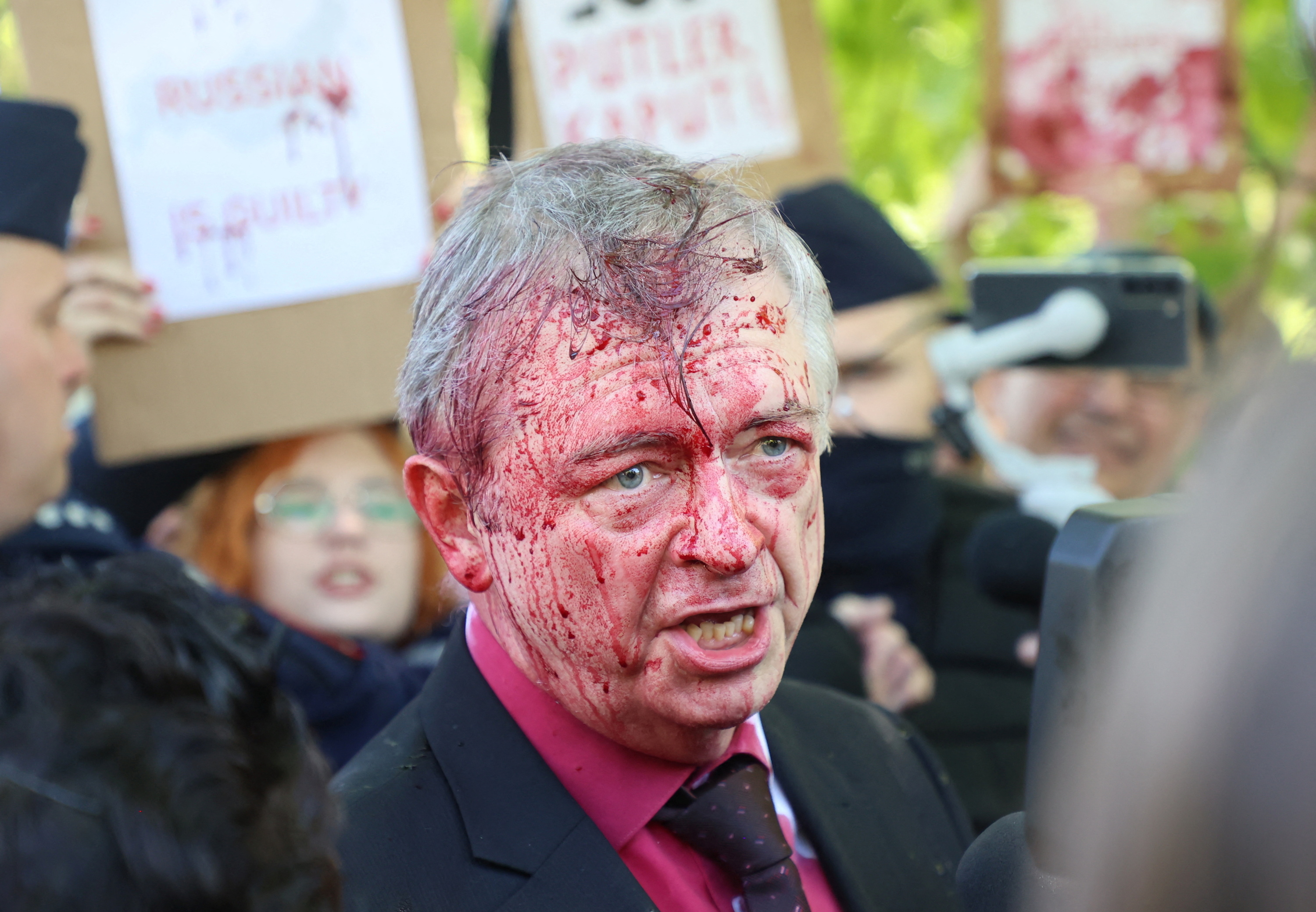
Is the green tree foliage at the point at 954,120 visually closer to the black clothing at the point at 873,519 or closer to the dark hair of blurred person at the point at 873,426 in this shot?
the dark hair of blurred person at the point at 873,426

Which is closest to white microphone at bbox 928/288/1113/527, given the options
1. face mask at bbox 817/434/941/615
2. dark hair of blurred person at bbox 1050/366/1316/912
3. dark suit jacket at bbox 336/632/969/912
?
face mask at bbox 817/434/941/615

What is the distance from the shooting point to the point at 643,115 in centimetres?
287

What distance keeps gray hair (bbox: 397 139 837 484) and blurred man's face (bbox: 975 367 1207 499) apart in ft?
6.42

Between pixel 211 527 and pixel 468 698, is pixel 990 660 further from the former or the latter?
pixel 211 527

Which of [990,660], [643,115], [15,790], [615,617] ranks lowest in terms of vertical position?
[990,660]

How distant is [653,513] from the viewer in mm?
1390

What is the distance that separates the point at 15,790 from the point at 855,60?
572 cm

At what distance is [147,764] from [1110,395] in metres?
2.91

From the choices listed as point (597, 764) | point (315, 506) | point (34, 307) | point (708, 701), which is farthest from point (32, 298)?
point (708, 701)

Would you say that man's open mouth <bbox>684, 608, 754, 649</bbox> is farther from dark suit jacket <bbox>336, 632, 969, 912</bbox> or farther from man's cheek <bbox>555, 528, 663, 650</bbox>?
dark suit jacket <bbox>336, 632, 969, 912</bbox>

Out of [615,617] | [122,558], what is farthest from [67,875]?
[615,617]

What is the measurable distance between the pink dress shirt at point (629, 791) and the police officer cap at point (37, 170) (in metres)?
1.28

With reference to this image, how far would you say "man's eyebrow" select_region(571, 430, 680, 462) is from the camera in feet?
4.48

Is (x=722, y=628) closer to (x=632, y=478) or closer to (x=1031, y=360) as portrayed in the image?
(x=632, y=478)
